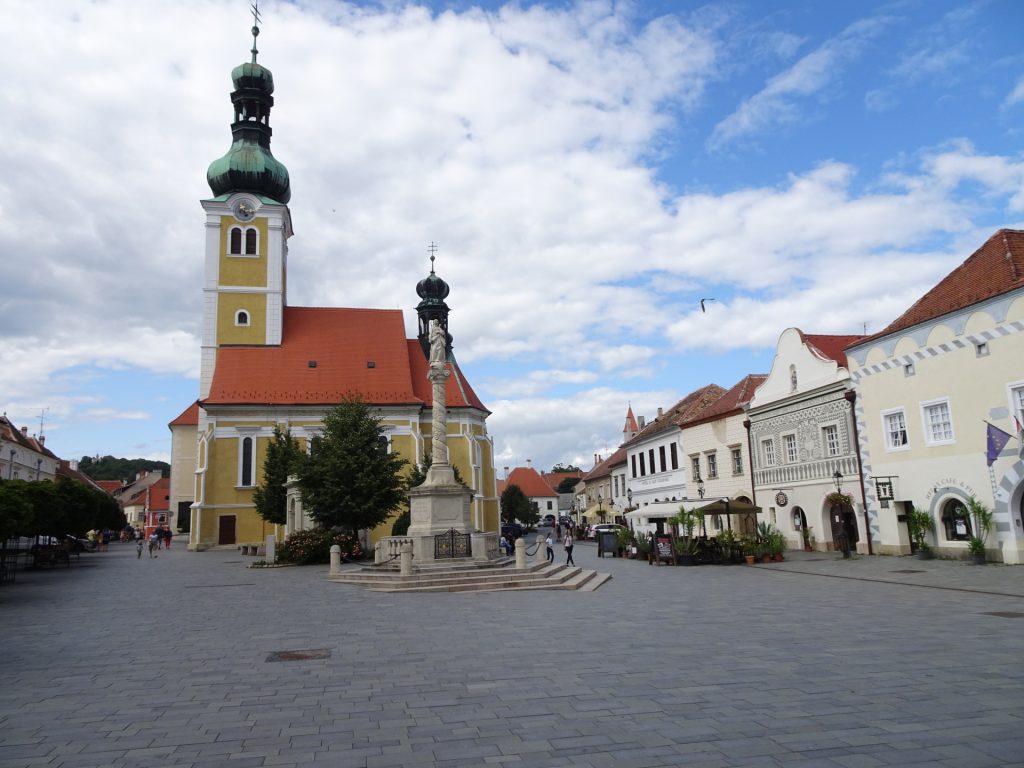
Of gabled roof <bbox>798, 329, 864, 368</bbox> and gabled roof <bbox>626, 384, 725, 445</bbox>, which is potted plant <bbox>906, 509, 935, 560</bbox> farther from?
gabled roof <bbox>626, 384, 725, 445</bbox>

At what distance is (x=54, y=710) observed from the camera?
7.41 meters

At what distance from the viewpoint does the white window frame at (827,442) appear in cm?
2794

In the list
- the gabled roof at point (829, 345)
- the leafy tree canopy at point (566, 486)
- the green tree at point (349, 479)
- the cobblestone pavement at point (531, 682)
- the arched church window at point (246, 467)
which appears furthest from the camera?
the leafy tree canopy at point (566, 486)

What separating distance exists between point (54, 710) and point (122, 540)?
272 feet

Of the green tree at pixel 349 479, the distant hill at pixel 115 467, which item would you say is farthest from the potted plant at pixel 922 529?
the distant hill at pixel 115 467

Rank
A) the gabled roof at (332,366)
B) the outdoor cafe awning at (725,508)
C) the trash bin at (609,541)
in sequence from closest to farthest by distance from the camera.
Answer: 1. the outdoor cafe awning at (725,508)
2. the trash bin at (609,541)
3. the gabled roof at (332,366)

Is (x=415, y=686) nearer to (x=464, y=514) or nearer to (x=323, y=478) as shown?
(x=464, y=514)

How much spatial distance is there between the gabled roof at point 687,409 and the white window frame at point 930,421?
16.5m

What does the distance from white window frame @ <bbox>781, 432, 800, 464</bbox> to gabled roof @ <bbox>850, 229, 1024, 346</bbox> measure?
692 centimetres

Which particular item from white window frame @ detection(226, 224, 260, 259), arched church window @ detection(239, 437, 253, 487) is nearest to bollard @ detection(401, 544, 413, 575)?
arched church window @ detection(239, 437, 253, 487)

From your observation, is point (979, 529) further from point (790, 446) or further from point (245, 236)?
point (245, 236)

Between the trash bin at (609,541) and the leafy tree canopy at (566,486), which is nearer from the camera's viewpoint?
the trash bin at (609,541)

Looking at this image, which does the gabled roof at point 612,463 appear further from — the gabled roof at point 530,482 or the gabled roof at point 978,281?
the gabled roof at point 530,482

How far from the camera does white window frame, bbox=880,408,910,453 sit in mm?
24344
